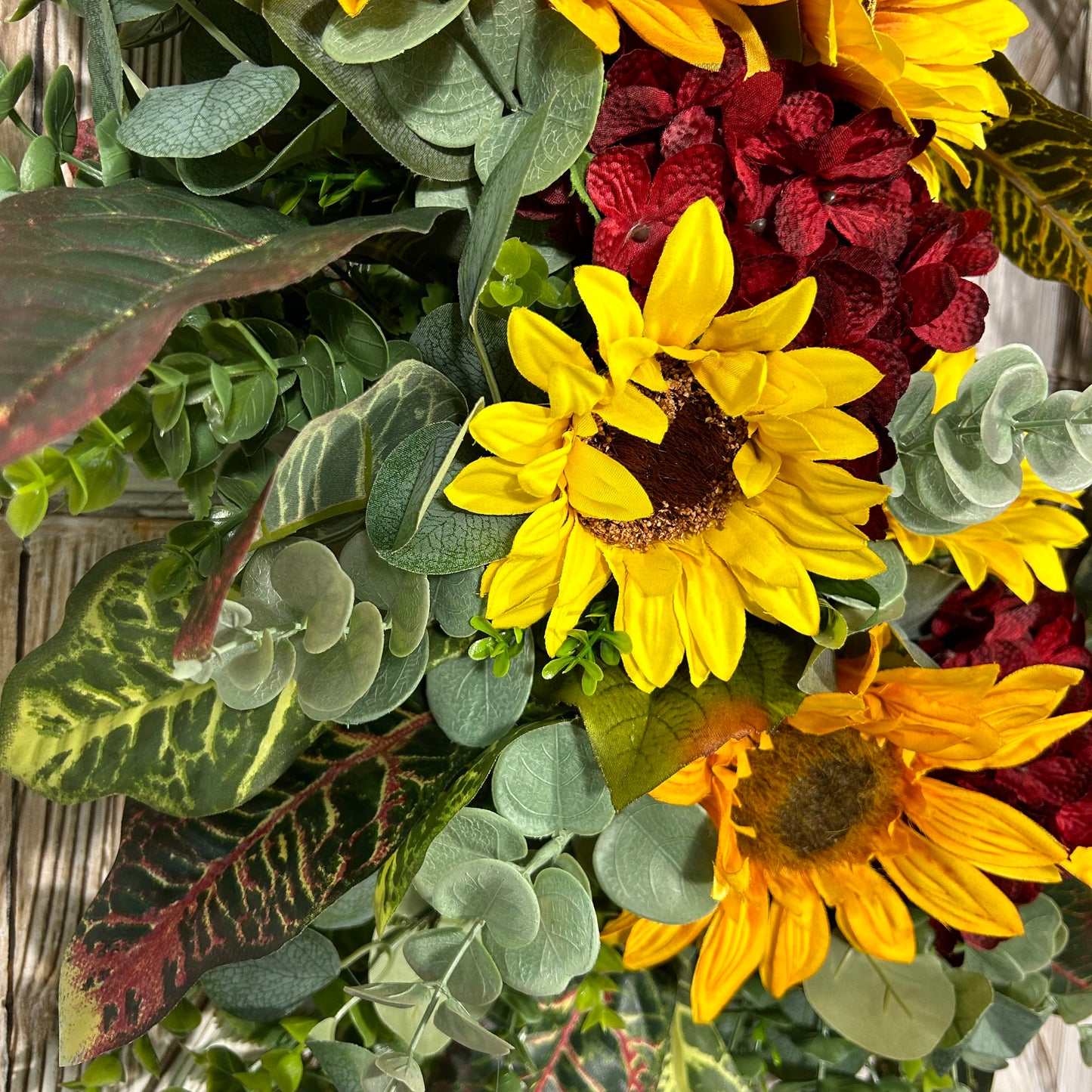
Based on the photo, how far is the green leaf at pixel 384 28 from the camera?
294mm

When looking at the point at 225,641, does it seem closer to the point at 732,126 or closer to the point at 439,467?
the point at 439,467

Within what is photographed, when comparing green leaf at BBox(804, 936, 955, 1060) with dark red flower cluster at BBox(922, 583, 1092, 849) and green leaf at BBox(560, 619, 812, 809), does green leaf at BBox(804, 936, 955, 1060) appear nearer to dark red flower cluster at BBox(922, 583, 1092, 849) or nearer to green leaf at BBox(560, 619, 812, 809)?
dark red flower cluster at BBox(922, 583, 1092, 849)

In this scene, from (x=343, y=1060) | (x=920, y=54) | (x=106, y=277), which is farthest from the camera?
(x=343, y=1060)

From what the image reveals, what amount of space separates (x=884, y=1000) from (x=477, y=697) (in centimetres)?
30

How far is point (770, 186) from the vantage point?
0.35 m

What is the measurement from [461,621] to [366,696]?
50 mm

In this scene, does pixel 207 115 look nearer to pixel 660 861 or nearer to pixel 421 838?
pixel 421 838

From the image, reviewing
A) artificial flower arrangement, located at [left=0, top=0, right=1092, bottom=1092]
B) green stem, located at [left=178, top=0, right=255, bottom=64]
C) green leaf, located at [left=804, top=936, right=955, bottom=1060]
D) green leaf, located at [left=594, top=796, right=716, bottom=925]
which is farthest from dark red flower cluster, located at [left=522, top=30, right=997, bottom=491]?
green leaf, located at [left=804, top=936, right=955, bottom=1060]

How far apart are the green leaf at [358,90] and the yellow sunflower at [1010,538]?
10.7 inches

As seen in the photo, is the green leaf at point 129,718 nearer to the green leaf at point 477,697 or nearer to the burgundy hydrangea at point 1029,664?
the green leaf at point 477,697

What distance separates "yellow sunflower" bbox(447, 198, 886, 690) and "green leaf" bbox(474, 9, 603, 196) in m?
0.04

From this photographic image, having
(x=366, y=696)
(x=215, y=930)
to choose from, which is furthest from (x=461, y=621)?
(x=215, y=930)

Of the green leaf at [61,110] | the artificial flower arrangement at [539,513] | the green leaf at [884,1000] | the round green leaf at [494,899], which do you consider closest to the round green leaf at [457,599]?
the artificial flower arrangement at [539,513]

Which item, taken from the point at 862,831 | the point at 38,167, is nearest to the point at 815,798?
the point at 862,831
